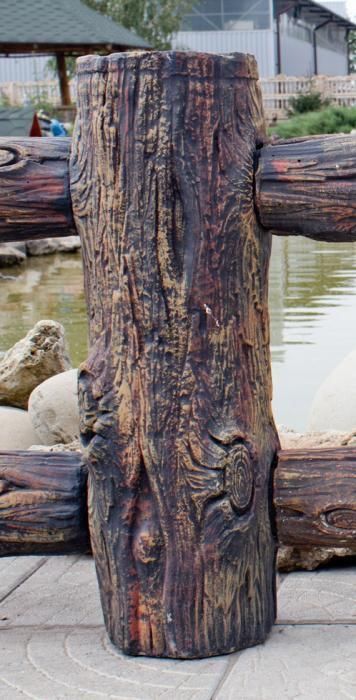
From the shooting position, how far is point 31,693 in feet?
7.74

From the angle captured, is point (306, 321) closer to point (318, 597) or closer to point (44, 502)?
point (318, 597)

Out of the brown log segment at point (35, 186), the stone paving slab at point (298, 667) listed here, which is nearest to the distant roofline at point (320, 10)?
the brown log segment at point (35, 186)

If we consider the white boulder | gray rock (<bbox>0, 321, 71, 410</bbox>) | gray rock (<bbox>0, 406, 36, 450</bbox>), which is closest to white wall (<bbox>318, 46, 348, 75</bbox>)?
gray rock (<bbox>0, 321, 71, 410</bbox>)

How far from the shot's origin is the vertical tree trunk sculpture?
2.40 metres

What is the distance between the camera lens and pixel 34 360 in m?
4.88

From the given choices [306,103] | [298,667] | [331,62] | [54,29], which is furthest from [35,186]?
[331,62]

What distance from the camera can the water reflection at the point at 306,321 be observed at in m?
5.73

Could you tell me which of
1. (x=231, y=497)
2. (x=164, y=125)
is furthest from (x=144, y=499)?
(x=164, y=125)

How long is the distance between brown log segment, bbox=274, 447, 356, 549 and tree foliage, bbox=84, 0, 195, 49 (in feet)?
117

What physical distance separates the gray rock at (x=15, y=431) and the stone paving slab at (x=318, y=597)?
68.7 inches

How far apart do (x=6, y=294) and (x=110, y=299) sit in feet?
24.5

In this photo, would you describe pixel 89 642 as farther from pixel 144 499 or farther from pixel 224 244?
pixel 224 244

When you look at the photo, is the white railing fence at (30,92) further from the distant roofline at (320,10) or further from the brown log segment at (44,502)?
the brown log segment at (44,502)

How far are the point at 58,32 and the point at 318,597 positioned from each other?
24030 millimetres
